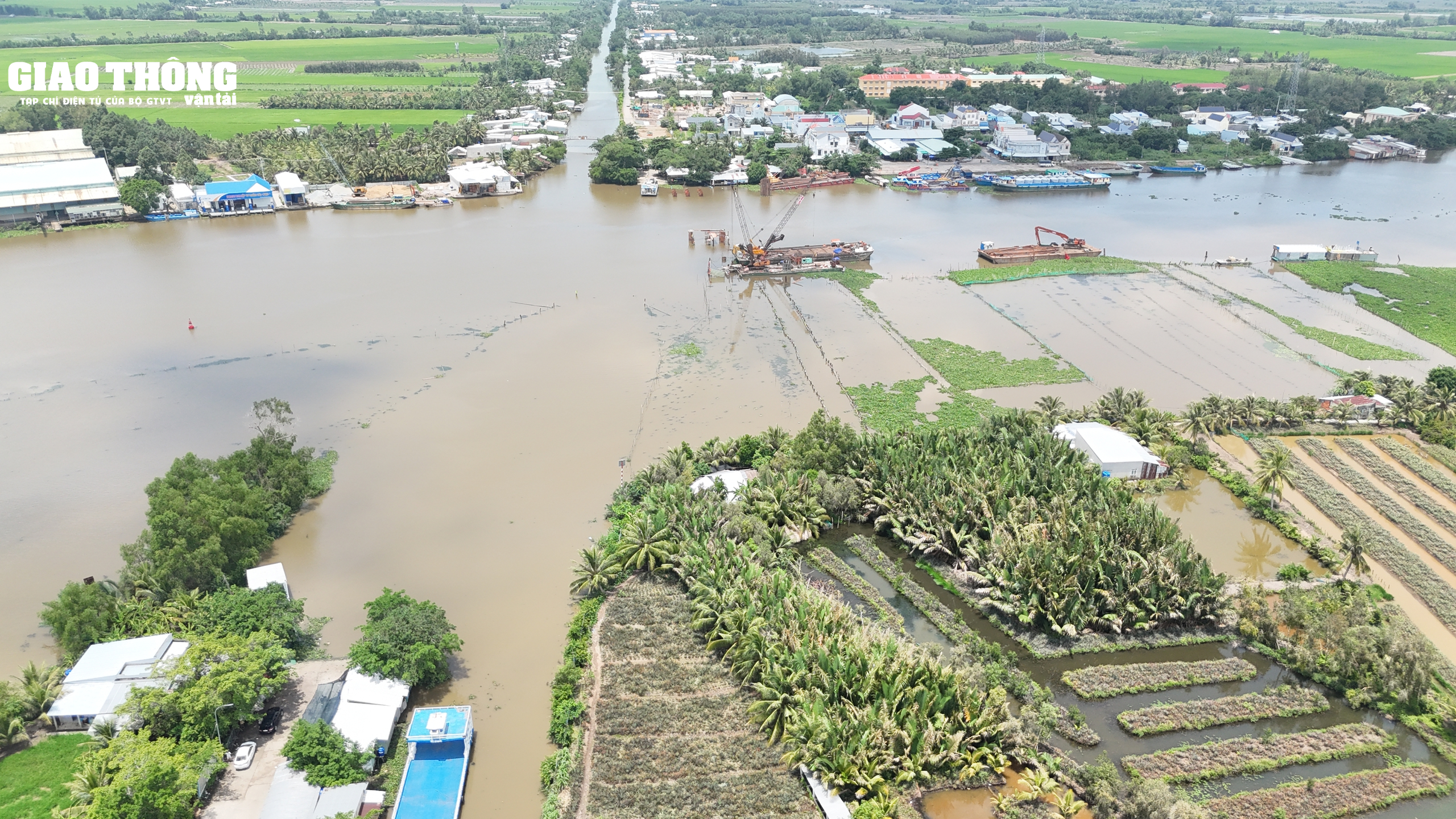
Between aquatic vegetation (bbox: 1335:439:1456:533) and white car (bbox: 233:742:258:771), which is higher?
aquatic vegetation (bbox: 1335:439:1456:533)

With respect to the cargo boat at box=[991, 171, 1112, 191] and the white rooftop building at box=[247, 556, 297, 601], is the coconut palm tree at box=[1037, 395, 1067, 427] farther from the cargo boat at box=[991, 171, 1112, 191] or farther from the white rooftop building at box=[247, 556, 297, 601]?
the cargo boat at box=[991, 171, 1112, 191]

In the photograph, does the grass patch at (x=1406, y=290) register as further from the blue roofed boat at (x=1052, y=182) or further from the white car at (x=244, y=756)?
the white car at (x=244, y=756)

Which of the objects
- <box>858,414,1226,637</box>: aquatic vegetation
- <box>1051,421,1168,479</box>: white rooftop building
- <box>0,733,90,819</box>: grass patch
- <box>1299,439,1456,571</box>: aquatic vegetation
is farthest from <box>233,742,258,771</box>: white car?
<box>1299,439,1456,571</box>: aquatic vegetation

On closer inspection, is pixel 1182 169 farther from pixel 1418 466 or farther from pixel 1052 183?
pixel 1418 466

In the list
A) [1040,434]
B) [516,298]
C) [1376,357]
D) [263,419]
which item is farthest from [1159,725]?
[516,298]

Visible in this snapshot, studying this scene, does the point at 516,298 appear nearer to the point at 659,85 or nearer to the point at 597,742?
the point at 597,742

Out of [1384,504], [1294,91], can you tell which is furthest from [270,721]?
[1294,91]

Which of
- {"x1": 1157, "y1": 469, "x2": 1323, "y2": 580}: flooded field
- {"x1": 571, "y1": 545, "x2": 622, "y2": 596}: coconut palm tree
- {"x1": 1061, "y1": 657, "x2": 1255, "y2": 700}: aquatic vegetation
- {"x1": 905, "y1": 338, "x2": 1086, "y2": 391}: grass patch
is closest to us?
{"x1": 1061, "y1": 657, "x2": 1255, "y2": 700}: aquatic vegetation
